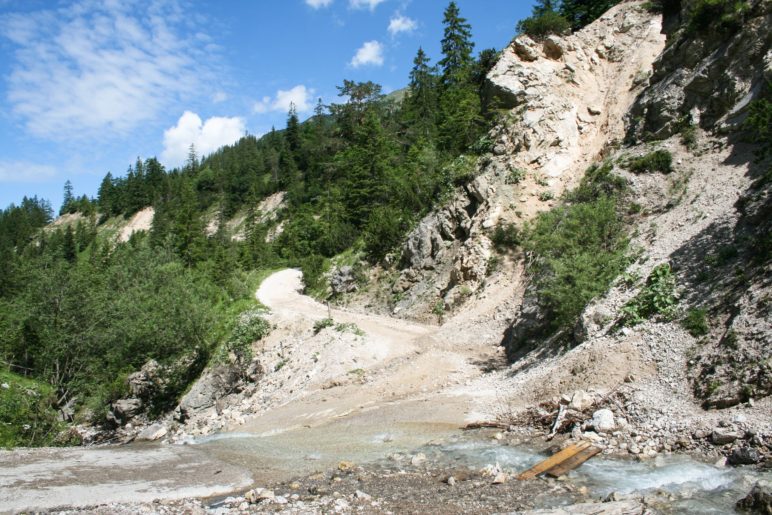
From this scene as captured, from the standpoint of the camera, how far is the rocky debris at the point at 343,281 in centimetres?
3391

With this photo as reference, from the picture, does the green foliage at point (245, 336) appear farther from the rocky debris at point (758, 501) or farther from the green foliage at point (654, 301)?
the rocky debris at point (758, 501)

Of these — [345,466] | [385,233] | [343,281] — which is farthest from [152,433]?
[385,233]

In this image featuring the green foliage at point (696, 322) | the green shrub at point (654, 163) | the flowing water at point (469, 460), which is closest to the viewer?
the flowing water at point (469, 460)

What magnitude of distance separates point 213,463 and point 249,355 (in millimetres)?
12230

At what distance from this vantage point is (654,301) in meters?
13.7

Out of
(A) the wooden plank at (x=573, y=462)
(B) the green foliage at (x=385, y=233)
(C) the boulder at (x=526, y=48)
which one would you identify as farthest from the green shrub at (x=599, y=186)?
(A) the wooden plank at (x=573, y=462)

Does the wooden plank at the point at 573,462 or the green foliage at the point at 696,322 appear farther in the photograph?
the green foliage at the point at 696,322

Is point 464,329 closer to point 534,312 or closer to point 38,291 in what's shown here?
point 534,312

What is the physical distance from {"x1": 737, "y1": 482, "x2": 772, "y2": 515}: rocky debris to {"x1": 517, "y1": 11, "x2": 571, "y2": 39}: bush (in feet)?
107

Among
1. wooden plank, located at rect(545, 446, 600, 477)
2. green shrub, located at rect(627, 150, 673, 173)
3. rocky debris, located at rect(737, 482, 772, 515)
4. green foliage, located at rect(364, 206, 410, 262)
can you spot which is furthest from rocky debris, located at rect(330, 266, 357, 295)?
rocky debris, located at rect(737, 482, 772, 515)

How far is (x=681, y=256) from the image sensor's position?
15211 mm

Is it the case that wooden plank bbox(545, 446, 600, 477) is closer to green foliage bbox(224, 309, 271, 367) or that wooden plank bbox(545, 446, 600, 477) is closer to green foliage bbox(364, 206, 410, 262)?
→ green foliage bbox(224, 309, 271, 367)

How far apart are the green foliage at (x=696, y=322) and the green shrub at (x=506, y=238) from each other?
13772 mm

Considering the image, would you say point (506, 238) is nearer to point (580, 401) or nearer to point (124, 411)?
point (580, 401)
